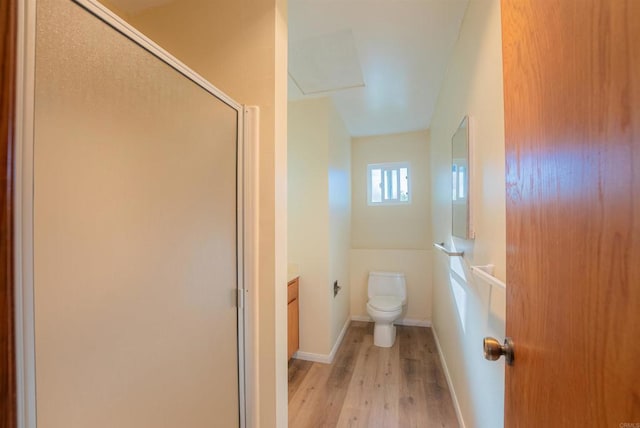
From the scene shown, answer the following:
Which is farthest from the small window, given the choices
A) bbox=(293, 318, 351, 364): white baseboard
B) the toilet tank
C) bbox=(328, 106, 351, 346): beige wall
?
bbox=(293, 318, 351, 364): white baseboard

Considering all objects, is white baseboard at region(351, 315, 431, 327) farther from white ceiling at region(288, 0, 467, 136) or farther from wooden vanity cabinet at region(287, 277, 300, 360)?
white ceiling at region(288, 0, 467, 136)

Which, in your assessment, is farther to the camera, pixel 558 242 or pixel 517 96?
pixel 517 96

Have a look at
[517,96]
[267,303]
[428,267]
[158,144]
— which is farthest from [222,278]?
[428,267]

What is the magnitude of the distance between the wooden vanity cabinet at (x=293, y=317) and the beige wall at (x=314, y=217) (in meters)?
0.08

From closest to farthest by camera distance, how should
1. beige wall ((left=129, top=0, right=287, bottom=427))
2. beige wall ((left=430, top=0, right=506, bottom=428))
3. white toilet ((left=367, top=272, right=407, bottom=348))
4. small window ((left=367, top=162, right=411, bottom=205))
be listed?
beige wall ((left=430, top=0, right=506, bottom=428)), beige wall ((left=129, top=0, right=287, bottom=427)), white toilet ((left=367, top=272, right=407, bottom=348)), small window ((left=367, top=162, right=411, bottom=205))

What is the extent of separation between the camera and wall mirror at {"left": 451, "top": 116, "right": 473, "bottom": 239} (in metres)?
1.32

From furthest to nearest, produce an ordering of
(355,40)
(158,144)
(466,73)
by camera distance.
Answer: (355,40) → (466,73) → (158,144)

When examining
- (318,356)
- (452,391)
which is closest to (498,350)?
(452,391)

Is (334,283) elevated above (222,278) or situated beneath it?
situated beneath

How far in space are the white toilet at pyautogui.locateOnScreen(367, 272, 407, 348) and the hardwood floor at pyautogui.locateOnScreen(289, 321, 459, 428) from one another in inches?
5.1

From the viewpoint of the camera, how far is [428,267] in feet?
10.9

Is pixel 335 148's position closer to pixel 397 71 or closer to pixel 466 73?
pixel 397 71

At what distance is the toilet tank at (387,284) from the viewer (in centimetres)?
317

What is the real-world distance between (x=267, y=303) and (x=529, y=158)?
42.5 inches
